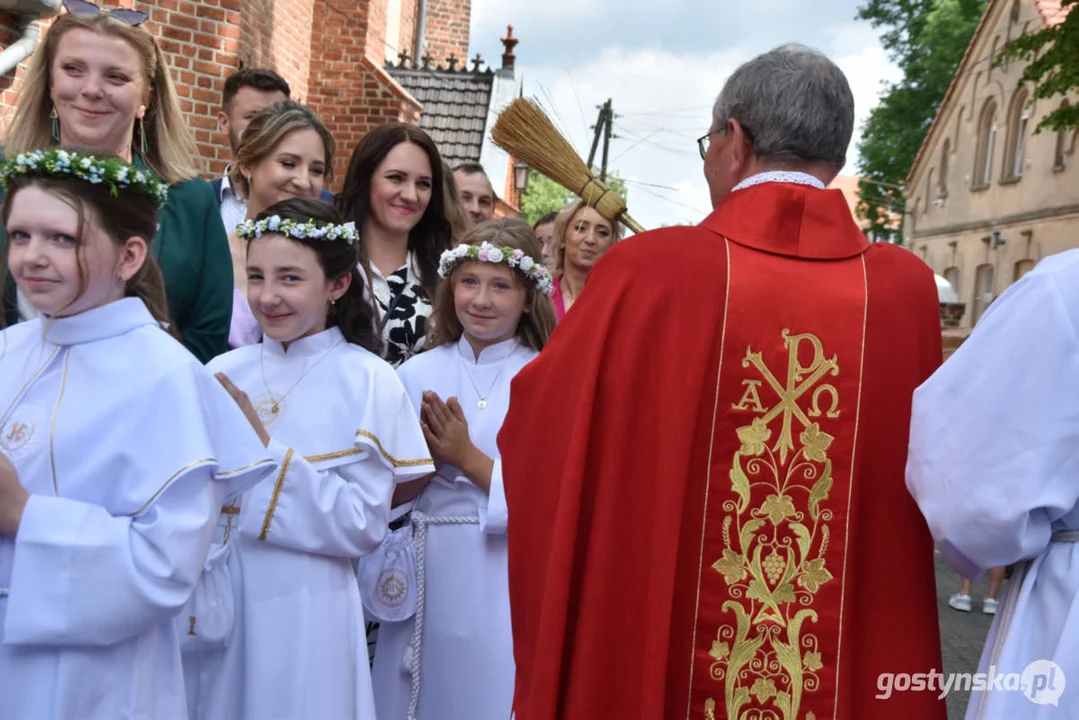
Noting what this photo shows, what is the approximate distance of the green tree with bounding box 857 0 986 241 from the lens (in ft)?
123

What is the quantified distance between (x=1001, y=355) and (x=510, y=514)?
1.23 meters

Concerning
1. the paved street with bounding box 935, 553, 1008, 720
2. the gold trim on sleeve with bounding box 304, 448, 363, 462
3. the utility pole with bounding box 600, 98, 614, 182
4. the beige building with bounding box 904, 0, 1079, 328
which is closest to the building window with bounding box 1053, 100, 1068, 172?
the beige building with bounding box 904, 0, 1079, 328

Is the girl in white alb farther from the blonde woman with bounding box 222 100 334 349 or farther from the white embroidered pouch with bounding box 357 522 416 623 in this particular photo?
the blonde woman with bounding box 222 100 334 349

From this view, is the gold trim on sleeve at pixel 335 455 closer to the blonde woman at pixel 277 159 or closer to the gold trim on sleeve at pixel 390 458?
the gold trim on sleeve at pixel 390 458

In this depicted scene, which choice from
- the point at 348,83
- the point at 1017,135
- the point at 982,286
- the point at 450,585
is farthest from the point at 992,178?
the point at 450,585

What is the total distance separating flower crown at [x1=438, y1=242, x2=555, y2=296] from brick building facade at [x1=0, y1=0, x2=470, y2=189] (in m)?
3.50

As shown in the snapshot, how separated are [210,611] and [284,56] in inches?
335

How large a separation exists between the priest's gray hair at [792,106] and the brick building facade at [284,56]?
5.07 m

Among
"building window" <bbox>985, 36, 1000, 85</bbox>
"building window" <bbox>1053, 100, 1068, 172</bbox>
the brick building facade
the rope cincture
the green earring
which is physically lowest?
the rope cincture

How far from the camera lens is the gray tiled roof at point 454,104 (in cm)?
1677

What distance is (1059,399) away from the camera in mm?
2221

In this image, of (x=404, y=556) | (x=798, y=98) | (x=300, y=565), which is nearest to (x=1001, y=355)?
(x=798, y=98)

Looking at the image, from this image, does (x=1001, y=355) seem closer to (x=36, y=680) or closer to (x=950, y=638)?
(x=36, y=680)

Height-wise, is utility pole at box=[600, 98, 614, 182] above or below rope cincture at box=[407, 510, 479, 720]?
above
